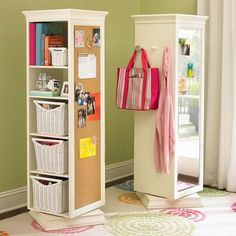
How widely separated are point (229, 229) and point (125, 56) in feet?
6.98

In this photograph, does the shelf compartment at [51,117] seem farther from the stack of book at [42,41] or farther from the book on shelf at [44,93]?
the stack of book at [42,41]

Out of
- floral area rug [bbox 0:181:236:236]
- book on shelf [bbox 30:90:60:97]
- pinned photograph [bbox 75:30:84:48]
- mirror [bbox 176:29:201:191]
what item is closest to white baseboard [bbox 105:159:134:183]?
floral area rug [bbox 0:181:236:236]

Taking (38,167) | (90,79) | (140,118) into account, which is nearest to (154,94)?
(140,118)

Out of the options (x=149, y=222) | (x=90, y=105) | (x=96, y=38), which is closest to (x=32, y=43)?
(x=96, y=38)

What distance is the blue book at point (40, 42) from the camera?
11.9 feet

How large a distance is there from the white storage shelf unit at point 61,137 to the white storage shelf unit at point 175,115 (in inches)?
18.8

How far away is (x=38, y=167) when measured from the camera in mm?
3773

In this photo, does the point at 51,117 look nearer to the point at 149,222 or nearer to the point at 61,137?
the point at 61,137

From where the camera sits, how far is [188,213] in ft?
13.1

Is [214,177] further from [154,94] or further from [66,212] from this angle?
[66,212]

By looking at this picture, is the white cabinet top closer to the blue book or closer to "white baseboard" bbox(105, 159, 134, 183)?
the blue book

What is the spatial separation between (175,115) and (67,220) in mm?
1159

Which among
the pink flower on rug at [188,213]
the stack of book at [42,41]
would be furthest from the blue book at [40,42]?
the pink flower on rug at [188,213]

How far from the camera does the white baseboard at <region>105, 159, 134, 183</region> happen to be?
4.95 metres
